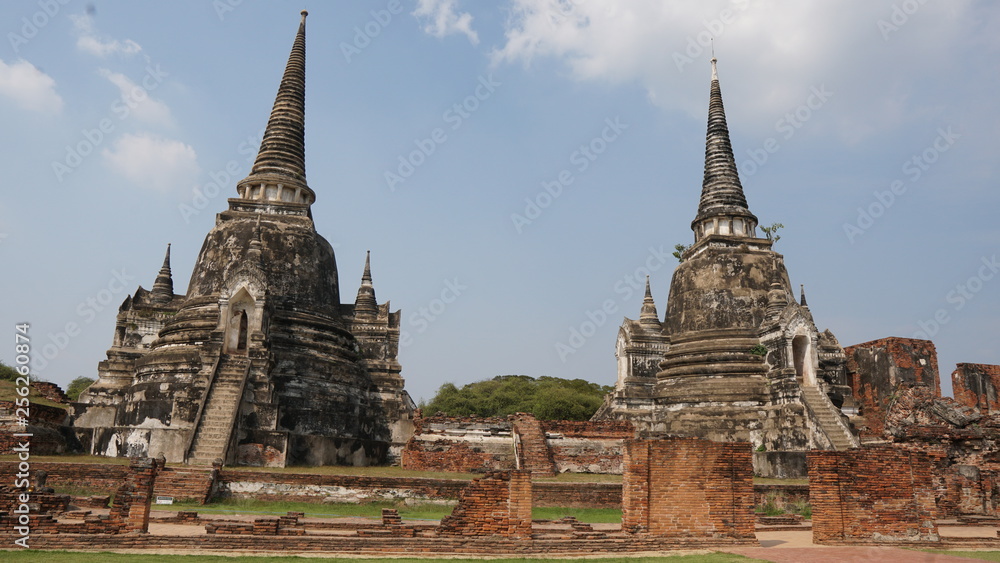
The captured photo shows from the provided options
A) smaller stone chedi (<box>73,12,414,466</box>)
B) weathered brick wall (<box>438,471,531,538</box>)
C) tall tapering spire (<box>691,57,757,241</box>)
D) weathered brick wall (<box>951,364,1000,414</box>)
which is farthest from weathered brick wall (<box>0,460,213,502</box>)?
weathered brick wall (<box>951,364,1000,414</box>)

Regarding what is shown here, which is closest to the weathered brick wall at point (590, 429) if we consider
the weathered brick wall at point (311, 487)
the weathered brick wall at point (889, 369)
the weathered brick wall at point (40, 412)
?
the weathered brick wall at point (311, 487)

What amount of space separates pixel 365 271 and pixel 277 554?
20330 mm

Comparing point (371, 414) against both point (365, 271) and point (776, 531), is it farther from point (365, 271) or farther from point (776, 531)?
point (776, 531)

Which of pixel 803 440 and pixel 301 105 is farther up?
pixel 301 105

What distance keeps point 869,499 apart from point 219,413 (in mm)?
15017

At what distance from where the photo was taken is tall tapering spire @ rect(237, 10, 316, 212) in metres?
25.8

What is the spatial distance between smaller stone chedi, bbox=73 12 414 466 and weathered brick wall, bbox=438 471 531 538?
912 cm

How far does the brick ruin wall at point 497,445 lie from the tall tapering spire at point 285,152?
10131 millimetres

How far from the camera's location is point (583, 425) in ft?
71.8

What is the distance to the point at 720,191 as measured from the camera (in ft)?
93.2

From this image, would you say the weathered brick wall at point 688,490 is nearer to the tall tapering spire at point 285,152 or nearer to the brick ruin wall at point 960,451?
the brick ruin wall at point 960,451

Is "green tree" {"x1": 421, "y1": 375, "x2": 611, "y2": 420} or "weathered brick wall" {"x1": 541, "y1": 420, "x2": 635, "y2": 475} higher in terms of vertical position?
"green tree" {"x1": 421, "y1": 375, "x2": 611, "y2": 420}

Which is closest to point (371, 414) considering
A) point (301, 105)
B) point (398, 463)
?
point (398, 463)

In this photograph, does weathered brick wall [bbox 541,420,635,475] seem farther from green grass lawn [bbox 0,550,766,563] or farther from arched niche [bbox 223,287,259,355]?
green grass lawn [bbox 0,550,766,563]
